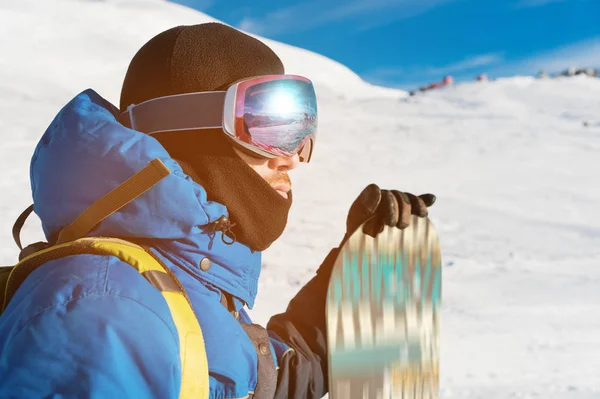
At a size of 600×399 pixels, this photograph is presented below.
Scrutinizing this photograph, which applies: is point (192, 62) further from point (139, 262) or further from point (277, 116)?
point (139, 262)

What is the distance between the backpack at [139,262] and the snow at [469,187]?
2739 mm

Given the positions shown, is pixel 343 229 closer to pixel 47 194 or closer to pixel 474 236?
pixel 474 236

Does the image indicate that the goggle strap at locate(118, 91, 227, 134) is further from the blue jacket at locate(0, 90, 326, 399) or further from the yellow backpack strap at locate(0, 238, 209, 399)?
the yellow backpack strap at locate(0, 238, 209, 399)

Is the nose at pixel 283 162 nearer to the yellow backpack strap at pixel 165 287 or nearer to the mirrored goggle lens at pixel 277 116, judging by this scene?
the mirrored goggle lens at pixel 277 116

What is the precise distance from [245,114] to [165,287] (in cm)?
64

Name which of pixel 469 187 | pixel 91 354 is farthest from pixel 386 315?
pixel 469 187

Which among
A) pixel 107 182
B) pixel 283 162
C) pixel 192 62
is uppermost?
pixel 192 62

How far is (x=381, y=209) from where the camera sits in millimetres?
2115

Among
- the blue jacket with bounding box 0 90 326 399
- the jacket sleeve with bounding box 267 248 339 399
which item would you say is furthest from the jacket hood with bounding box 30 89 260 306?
the jacket sleeve with bounding box 267 248 339 399

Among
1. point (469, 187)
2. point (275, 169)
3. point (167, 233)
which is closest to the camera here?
point (167, 233)

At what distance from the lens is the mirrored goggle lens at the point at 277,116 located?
169cm

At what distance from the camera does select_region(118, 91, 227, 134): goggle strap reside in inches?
64.2

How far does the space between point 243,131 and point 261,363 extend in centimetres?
66

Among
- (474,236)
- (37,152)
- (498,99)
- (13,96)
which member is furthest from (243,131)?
(498,99)
